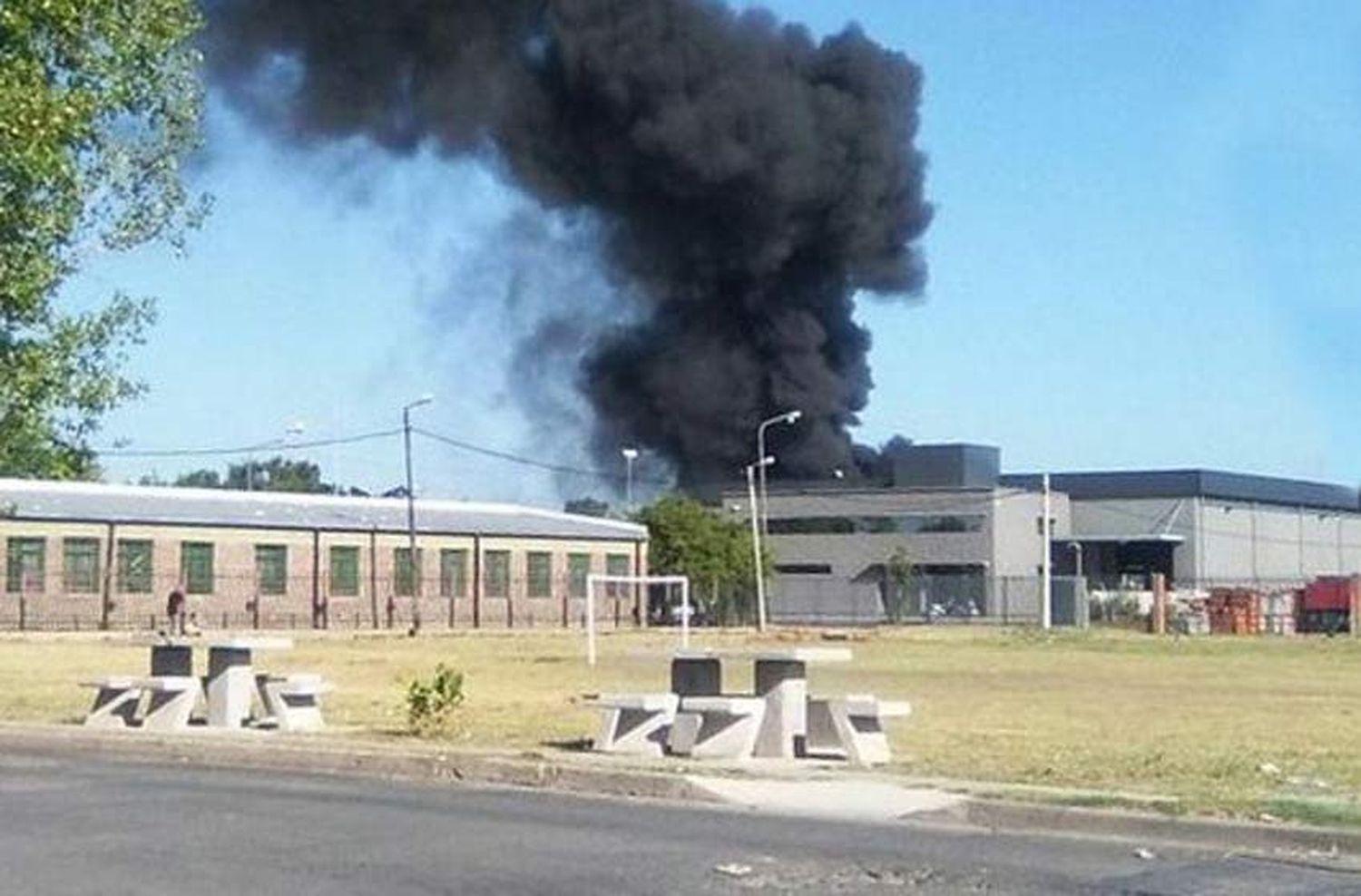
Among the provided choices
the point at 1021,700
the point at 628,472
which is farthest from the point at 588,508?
the point at 1021,700

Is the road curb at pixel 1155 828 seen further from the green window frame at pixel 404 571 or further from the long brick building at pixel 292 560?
the green window frame at pixel 404 571

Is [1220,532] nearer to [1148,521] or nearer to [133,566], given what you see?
[1148,521]

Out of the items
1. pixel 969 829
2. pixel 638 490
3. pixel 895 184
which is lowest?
pixel 969 829

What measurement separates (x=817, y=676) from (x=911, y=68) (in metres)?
61.8

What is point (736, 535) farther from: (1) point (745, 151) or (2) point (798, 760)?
(2) point (798, 760)

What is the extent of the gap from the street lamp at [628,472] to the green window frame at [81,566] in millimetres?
32522

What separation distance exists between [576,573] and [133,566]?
23.0 metres

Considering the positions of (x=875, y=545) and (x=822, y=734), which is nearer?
(x=822, y=734)

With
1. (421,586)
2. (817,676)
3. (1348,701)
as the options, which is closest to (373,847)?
(1348,701)

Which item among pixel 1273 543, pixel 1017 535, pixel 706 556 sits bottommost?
pixel 706 556

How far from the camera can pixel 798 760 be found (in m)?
19.2

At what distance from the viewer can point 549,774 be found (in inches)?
711

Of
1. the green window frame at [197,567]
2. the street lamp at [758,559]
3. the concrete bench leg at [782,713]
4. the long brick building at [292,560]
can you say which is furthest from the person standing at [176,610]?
the concrete bench leg at [782,713]

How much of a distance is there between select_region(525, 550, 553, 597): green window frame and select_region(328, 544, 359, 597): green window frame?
9.38m
